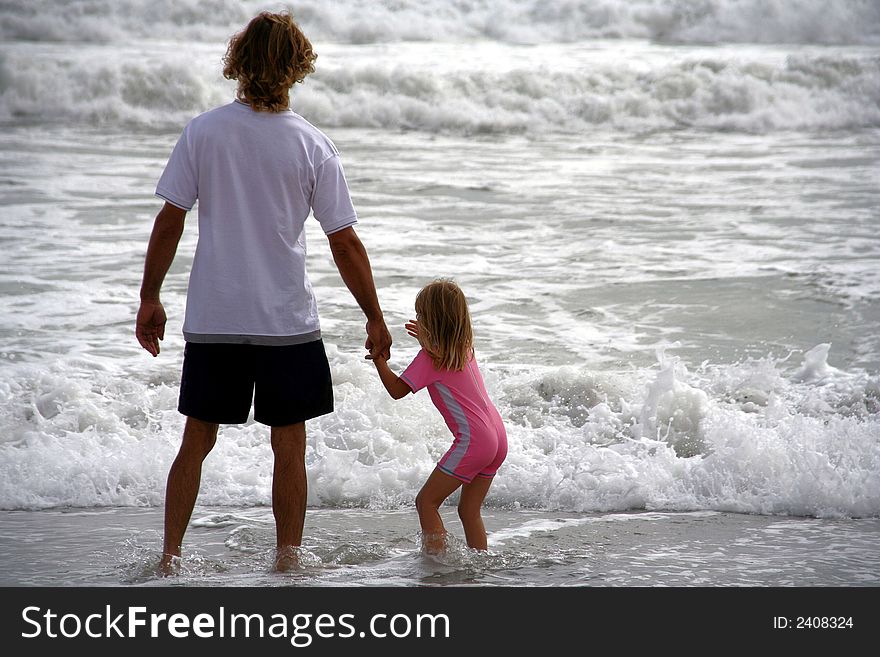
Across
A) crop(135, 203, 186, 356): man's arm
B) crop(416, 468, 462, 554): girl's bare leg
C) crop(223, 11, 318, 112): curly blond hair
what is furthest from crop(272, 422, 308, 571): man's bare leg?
crop(223, 11, 318, 112): curly blond hair

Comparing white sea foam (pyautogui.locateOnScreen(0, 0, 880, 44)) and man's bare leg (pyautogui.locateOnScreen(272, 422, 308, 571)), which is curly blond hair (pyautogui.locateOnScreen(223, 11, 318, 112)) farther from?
white sea foam (pyautogui.locateOnScreen(0, 0, 880, 44))

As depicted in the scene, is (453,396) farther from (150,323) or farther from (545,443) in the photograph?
(545,443)

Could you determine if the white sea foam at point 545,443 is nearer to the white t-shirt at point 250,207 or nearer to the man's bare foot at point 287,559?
the man's bare foot at point 287,559

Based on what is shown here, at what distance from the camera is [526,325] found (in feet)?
25.3

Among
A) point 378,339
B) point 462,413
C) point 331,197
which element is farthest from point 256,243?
point 462,413

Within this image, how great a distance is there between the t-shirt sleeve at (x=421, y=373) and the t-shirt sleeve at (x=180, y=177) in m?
0.89

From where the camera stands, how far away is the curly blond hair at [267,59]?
10.8 ft

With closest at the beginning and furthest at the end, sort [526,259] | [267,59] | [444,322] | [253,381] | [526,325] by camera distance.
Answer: [267,59] < [253,381] < [444,322] < [526,325] < [526,259]

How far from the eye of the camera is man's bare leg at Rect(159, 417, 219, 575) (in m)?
3.56

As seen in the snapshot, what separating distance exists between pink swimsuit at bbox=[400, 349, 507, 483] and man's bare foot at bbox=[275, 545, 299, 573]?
1.83 feet

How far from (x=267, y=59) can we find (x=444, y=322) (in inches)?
38.4

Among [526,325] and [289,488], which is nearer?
[289,488]

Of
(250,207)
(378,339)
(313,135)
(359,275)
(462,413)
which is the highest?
(313,135)
